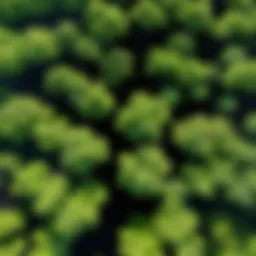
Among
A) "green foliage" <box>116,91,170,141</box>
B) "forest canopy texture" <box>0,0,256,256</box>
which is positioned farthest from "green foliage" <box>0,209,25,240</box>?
"green foliage" <box>116,91,170,141</box>

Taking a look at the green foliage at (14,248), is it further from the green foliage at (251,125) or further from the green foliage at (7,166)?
the green foliage at (251,125)

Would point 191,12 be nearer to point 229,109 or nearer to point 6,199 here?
point 229,109

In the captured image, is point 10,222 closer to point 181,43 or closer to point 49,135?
point 49,135

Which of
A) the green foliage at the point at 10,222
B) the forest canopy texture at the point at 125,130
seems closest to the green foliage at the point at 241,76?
the forest canopy texture at the point at 125,130

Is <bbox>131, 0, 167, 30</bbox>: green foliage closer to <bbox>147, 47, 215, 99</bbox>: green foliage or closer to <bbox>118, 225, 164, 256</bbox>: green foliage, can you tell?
<bbox>147, 47, 215, 99</bbox>: green foliage

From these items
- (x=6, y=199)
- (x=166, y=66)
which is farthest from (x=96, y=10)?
(x=6, y=199)

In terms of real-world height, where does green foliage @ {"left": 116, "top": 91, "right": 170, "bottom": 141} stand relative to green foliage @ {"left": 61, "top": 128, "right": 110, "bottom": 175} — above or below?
above
